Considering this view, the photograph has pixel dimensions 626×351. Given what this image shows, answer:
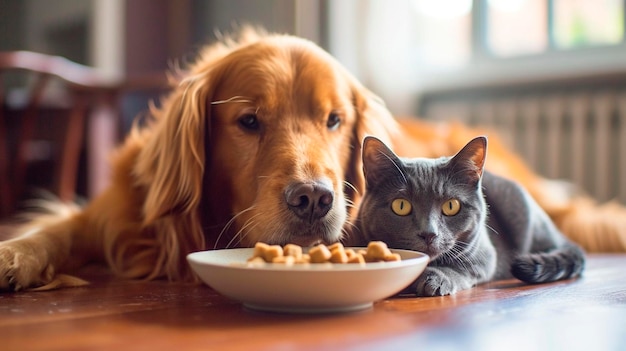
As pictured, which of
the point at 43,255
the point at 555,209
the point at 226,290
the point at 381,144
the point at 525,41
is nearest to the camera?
the point at 226,290

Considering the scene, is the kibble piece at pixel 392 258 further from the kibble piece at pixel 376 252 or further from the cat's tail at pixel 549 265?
the cat's tail at pixel 549 265

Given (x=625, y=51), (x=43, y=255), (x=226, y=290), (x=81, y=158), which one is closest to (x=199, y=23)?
(x=81, y=158)

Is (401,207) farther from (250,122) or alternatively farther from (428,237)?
(250,122)

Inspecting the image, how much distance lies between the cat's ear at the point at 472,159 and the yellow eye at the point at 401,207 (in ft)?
0.37

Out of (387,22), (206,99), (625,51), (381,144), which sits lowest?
(381,144)

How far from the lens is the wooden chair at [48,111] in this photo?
11.0ft

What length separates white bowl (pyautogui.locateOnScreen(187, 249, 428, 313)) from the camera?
3.29ft

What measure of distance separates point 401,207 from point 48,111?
3.61 metres

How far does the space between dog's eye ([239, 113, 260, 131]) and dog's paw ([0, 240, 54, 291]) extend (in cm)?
54

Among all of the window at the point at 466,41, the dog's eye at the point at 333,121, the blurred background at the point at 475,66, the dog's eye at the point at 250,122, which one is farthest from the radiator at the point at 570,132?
the dog's eye at the point at 250,122

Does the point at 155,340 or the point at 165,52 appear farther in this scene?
the point at 165,52

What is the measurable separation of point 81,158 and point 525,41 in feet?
8.96

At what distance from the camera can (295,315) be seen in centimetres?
108

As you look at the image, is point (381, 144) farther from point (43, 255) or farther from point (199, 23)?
point (199, 23)
